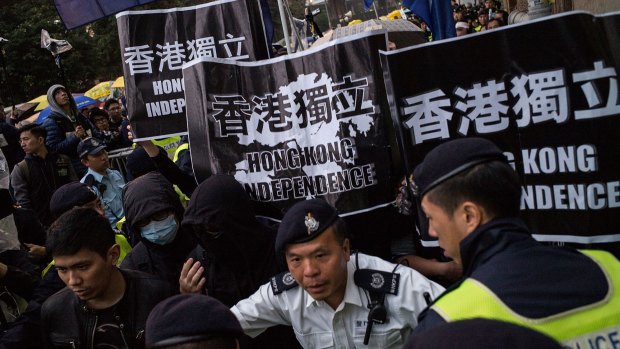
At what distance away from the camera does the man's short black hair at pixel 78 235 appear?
2609mm

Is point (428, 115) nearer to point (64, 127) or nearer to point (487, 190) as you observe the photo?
point (487, 190)

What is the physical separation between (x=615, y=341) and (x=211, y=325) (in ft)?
3.74

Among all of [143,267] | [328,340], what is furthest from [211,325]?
[143,267]

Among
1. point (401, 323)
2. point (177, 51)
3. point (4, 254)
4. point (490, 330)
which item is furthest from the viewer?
point (177, 51)

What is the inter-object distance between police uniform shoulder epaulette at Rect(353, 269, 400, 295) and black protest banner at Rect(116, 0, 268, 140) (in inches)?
82.7

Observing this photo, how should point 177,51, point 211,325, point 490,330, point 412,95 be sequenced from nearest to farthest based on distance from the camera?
point 490,330 < point 211,325 < point 412,95 < point 177,51

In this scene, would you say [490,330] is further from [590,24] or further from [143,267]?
[143,267]

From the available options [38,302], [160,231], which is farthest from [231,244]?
[38,302]

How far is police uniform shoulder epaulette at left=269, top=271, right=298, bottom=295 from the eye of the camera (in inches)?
101

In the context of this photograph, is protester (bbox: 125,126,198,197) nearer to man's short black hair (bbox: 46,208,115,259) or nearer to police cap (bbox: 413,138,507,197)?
man's short black hair (bbox: 46,208,115,259)

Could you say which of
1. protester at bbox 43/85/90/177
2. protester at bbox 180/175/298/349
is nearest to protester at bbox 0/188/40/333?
protester at bbox 180/175/298/349

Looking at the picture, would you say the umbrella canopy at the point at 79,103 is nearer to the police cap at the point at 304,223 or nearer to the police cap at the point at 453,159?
the police cap at the point at 304,223

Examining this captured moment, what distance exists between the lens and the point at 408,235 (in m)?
3.70

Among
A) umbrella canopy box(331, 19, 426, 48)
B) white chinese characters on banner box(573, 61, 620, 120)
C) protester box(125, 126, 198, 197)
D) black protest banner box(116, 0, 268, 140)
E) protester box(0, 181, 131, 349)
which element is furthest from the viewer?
umbrella canopy box(331, 19, 426, 48)
